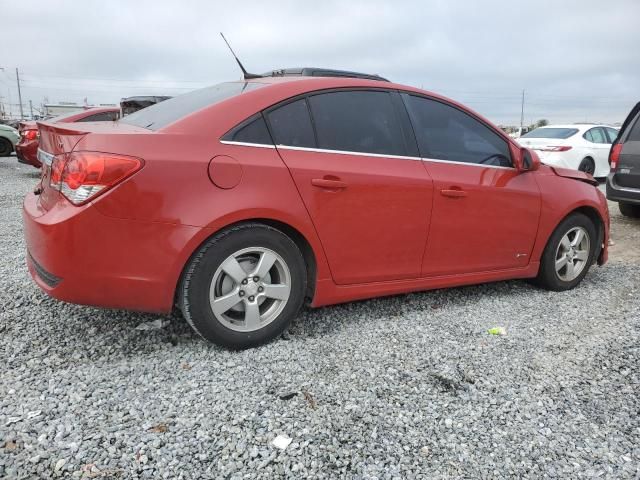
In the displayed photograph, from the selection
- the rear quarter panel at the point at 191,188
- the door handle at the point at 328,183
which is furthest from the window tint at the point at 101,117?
the door handle at the point at 328,183

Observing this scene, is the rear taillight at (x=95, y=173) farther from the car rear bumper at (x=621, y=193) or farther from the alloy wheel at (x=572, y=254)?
the car rear bumper at (x=621, y=193)

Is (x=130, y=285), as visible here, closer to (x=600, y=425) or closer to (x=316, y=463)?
(x=316, y=463)

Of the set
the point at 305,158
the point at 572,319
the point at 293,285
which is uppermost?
the point at 305,158

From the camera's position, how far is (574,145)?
478 inches

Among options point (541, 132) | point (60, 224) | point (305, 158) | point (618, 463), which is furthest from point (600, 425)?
point (541, 132)

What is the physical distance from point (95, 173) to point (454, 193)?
2250 millimetres

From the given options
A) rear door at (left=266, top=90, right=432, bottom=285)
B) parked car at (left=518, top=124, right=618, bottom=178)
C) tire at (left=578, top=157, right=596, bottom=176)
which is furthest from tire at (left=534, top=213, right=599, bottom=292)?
tire at (left=578, top=157, right=596, bottom=176)

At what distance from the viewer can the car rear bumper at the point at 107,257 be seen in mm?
2490

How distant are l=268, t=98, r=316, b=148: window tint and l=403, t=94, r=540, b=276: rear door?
0.83 metres

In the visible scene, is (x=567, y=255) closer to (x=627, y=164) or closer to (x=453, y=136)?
(x=453, y=136)

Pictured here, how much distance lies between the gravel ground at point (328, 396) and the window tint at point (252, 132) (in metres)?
1.19

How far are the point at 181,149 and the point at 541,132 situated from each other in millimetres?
12230

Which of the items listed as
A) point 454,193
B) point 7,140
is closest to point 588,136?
point 454,193

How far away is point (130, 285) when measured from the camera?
8.54ft
